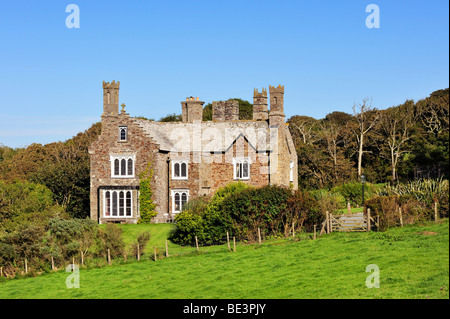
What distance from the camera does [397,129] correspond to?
206 feet

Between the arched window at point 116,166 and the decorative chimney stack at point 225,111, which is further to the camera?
the decorative chimney stack at point 225,111

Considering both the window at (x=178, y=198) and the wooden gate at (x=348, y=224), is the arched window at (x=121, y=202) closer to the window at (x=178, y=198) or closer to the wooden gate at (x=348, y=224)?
the window at (x=178, y=198)

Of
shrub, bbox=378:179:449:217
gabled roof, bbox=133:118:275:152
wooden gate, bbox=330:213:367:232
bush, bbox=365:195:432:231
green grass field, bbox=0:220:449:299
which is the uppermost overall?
gabled roof, bbox=133:118:275:152

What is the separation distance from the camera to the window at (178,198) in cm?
4616

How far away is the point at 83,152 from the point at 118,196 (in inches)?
802

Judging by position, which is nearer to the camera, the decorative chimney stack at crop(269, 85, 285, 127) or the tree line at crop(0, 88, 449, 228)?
the decorative chimney stack at crop(269, 85, 285, 127)

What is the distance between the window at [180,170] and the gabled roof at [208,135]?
109 centimetres

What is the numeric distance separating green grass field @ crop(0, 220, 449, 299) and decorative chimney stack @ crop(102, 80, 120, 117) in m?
16.5

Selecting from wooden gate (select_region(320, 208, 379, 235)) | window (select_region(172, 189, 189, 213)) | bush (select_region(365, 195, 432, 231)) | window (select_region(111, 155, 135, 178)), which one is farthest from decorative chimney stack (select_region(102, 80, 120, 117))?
bush (select_region(365, 195, 432, 231))

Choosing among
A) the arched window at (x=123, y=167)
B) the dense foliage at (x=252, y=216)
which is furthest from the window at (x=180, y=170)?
the dense foliage at (x=252, y=216)

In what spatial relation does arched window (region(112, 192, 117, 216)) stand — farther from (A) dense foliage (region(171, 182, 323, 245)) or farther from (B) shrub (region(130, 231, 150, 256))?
(B) shrub (region(130, 231, 150, 256))

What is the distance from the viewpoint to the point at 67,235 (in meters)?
34.8

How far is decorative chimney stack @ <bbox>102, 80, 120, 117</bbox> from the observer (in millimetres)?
46000
